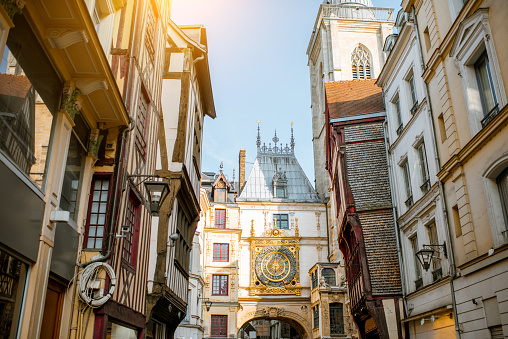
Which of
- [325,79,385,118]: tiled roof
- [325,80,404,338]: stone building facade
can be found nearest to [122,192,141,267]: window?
[325,80,404,338]: stone building facade

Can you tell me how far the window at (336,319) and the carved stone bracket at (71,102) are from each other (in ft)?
89.2

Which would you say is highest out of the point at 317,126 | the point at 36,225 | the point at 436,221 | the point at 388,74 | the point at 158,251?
the point at 317,126

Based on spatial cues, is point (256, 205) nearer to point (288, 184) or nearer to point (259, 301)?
point (288, 184)

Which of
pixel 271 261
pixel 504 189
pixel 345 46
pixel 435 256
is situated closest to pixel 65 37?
pixel 504 189

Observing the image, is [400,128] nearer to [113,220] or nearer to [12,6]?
[113,220]

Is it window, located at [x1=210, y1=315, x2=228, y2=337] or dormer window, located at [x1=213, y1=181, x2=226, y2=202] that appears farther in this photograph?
dormer window, located at [x1=213, y1=181, x2=226, y2=202]

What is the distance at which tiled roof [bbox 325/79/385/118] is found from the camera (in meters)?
17.1

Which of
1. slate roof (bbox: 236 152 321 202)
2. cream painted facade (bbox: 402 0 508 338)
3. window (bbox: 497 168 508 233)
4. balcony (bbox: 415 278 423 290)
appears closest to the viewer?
cream painted facade (bbox: 402 0 508 338)

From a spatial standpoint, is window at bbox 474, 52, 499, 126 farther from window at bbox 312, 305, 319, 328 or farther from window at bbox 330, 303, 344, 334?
window at bbox 312, 305, 319, 328

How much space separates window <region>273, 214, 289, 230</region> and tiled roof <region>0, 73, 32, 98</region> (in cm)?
3309

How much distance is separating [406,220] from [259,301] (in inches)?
923

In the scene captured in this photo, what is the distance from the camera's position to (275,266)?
36781 millimetres

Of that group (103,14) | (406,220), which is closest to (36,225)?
(103,14)

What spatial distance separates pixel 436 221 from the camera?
11867 mm
